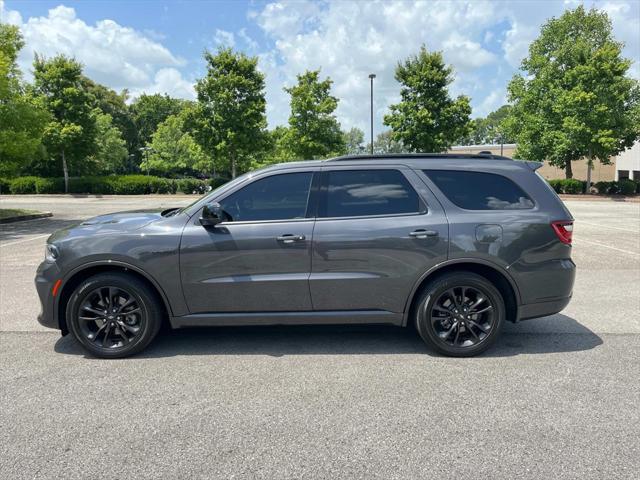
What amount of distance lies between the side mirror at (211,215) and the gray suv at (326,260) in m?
0.01

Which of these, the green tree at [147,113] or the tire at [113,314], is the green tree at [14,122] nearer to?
the tire at [113,314]

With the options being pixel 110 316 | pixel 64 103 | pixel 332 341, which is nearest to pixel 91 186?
pixel 64 103

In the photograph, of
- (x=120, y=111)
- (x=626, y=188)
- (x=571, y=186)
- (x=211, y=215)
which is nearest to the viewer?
(x=211, y=215)

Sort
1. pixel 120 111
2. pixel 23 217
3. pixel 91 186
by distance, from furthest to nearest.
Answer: pixel 120 111 → pixel 91 186 → pixel 23 217

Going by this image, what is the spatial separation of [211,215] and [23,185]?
34657mm

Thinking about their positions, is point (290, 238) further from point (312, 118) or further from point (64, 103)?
point (64, 103)

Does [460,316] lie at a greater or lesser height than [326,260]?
lesser

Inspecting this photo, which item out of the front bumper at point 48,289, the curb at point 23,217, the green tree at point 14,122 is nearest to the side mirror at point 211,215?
the front bumper at point 48,289

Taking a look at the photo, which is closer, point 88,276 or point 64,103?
point 88,276

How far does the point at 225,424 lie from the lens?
125 inches

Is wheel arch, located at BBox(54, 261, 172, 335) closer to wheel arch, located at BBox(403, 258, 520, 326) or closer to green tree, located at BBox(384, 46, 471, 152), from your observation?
wheel arch, located at BBox(403, 258, 520, 326)

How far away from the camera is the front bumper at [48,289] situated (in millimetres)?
4211

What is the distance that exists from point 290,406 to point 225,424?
0.48 meters

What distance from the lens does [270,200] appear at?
432 centimetres
